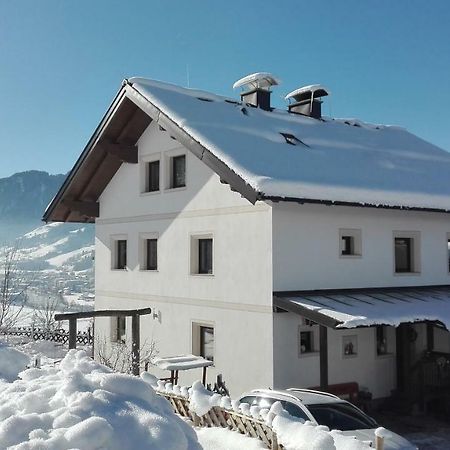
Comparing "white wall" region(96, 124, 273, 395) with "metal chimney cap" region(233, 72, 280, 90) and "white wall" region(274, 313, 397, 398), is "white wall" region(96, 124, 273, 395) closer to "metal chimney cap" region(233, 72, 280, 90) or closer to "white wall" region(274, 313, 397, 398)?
"white wall" region(274, 313, 397, 398)

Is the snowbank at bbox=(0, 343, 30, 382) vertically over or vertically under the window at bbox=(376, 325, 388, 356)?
over

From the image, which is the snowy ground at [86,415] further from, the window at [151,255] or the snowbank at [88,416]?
the window at [151,255]

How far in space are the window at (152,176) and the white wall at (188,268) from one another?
11.9 inches

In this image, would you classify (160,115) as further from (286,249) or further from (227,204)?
(286,249)

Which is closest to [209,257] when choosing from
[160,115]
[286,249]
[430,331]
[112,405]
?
[286,249]

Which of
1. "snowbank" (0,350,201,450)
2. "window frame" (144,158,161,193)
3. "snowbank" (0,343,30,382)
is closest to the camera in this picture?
"snowbank" (0,350,201,450)

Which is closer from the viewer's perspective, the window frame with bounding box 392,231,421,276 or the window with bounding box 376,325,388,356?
the window with bounding box 376,325,388,356

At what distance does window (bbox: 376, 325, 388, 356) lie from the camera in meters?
16.7

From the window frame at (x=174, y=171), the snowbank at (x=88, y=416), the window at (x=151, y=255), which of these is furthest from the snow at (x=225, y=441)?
the window at (x=151, y=255)

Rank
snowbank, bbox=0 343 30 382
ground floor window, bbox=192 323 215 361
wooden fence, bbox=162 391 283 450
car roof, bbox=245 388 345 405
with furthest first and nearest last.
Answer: ground floor window, bbox=192 323 215 361 → car roof, bbox=245 388 345 405 → snowbank, bbox=0 343 30 382 → wooden fence, bbox=162 391 283 450

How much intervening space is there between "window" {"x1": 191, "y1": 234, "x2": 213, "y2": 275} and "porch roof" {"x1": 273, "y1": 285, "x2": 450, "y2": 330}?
325cm

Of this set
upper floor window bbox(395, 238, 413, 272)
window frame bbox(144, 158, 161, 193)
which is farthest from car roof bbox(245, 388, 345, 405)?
window frame bbox(144, 158, 161, 193)

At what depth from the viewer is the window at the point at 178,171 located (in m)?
18.0

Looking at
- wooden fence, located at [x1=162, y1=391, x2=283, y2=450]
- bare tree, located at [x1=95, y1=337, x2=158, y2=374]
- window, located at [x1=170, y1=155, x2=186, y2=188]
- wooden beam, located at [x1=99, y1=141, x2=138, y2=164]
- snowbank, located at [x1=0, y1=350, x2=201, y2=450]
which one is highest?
wooden beam, located at [x1=99, y1=141, x2=138, y2=164]
